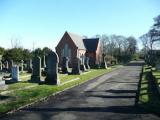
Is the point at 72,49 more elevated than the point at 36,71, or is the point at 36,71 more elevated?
the point at 72,49

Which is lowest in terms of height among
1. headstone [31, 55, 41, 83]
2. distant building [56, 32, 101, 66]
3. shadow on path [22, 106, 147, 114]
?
shadow on path [22, 106, 147, 114]

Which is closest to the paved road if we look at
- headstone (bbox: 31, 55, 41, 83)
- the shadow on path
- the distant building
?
the shadow on path

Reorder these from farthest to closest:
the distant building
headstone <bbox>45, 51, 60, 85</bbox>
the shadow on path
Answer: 1. the distant building
2. headstone <bbox>45, 51, 60, 85</bbox>
3. the shadow on path

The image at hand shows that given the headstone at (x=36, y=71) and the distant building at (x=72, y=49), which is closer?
the headstone at (x=36, y=71)

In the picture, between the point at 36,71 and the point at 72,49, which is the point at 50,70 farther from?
the point at 72,49

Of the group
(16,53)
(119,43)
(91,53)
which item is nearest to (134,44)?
(119,43)

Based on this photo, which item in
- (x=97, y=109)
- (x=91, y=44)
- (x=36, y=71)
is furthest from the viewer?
(x=91, y=44)

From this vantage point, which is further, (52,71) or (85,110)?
(52,71)

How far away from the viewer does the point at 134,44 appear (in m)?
128

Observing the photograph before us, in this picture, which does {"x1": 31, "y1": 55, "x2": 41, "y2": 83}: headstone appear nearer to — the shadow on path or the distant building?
the shadow on path

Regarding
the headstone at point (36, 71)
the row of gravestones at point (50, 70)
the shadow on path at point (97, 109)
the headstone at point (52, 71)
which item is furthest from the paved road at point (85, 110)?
the headstone at point (36, 71)

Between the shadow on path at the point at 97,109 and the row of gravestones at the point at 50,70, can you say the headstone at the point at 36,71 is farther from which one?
the shadow on path at the point at 97,109

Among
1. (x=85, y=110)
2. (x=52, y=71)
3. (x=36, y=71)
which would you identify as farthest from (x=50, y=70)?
(x=85, y=110)

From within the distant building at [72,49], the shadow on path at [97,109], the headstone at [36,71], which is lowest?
the shadow on path at [97,109]
